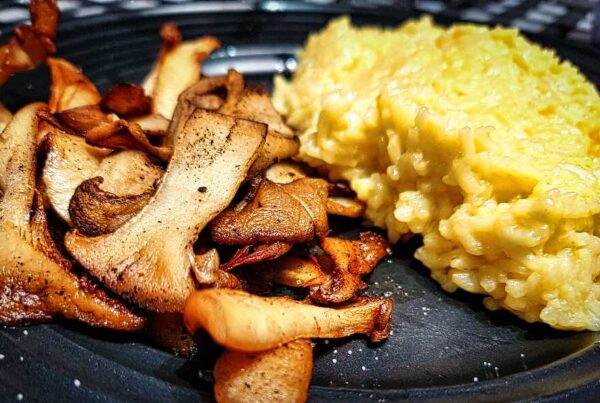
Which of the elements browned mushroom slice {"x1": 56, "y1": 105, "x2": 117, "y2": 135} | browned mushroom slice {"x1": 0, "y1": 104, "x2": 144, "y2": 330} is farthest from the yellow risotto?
browned mushroom slice {"x1": 0, "y1": 104, "x2": 144, "y2": 330}

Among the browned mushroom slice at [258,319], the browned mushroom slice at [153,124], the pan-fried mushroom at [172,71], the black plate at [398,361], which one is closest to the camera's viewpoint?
the browned mushroom slice at [258,319]

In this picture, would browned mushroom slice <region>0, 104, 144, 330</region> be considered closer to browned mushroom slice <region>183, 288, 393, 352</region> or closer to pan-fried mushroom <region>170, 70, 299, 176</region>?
browned mushroom slice <region>183, 288, 393, 352</region>

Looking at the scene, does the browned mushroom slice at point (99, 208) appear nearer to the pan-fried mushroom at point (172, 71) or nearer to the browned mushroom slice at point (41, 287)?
the browned mushroom slice at point (41, 287)

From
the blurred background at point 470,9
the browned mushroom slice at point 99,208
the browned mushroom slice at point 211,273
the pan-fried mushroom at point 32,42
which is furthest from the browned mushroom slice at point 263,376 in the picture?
the blurred background at point 470,9

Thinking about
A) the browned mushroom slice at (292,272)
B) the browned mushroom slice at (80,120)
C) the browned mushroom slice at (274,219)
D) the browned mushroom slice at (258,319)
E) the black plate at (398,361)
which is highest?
the browned mushroom slice at (80,120)

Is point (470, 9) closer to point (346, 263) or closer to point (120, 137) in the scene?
point (346, 263)

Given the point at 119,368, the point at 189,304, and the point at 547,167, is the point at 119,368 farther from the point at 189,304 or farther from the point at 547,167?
the point at 547,167

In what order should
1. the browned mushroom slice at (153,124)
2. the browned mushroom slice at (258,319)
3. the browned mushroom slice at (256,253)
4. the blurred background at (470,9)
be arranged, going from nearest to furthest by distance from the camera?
1. the browned mushroom slice at (258,319)
2. the browned mushroom slice at (256,253)
3. the browned mushroom slice at (153,124)
4. the blurred background at (470,9)
